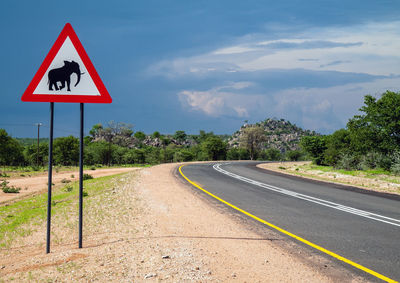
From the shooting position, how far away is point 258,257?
15.8 ft

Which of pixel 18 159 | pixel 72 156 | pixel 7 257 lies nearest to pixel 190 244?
pixel 7 257

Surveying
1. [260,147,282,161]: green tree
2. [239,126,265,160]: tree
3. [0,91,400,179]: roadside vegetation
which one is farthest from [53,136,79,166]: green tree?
[260,147,282,161]: green tree

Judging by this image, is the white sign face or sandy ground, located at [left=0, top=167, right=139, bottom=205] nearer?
the white sign face

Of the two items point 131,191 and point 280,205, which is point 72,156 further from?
point 280,205

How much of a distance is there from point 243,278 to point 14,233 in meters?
6.63

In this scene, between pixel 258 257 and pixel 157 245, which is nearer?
pixel 258 257

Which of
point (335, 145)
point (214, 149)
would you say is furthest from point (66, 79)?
point (214, 149)

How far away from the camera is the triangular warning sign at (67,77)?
4953 mm

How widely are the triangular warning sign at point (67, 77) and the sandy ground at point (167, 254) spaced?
100 inches

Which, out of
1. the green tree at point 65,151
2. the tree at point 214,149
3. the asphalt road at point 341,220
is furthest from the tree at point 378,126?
the green tree at point 65,151

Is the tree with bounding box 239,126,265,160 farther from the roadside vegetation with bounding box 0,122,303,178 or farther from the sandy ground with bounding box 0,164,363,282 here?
the sandy ground with bounding box 0,164,363,282

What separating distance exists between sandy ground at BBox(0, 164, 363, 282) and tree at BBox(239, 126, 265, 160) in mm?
96610

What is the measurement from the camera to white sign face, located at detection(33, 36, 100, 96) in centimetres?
496

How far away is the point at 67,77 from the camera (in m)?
4.95
